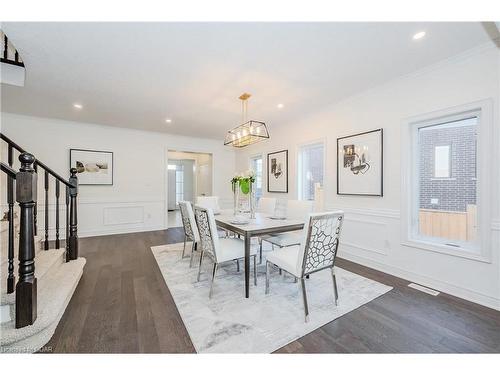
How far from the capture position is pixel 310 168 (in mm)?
4305

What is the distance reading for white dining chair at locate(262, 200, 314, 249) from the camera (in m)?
2.80

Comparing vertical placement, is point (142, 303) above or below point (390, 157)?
below

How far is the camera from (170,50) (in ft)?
7.02

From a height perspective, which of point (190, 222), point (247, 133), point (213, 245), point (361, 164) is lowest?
point (213, 245)

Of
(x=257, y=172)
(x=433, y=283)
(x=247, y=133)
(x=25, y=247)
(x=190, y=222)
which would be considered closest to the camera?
(x=25, y=247)

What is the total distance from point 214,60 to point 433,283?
3.47 meters

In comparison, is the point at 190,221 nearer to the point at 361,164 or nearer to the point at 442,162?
the point at 361,164

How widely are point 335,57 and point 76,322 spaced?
3439mm

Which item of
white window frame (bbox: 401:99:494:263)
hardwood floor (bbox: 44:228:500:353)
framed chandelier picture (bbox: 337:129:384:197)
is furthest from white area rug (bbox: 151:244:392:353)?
framed chandelier picture (bbox: 337:129:384:197)

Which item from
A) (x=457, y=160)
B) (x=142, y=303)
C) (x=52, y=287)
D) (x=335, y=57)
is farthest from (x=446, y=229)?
(x=52, y=287)

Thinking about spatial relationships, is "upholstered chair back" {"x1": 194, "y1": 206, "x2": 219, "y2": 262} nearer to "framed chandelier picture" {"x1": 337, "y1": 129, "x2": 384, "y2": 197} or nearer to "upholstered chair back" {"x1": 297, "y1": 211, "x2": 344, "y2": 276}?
"upholstered chair back" {"x1": 297, "y1": 211, "x2": 344, "y2": 276}

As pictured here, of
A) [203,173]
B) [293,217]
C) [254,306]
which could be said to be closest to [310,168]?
[293,217]

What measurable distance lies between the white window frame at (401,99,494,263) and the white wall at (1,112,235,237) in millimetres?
4877

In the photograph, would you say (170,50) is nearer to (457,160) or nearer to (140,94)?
(140,94)
